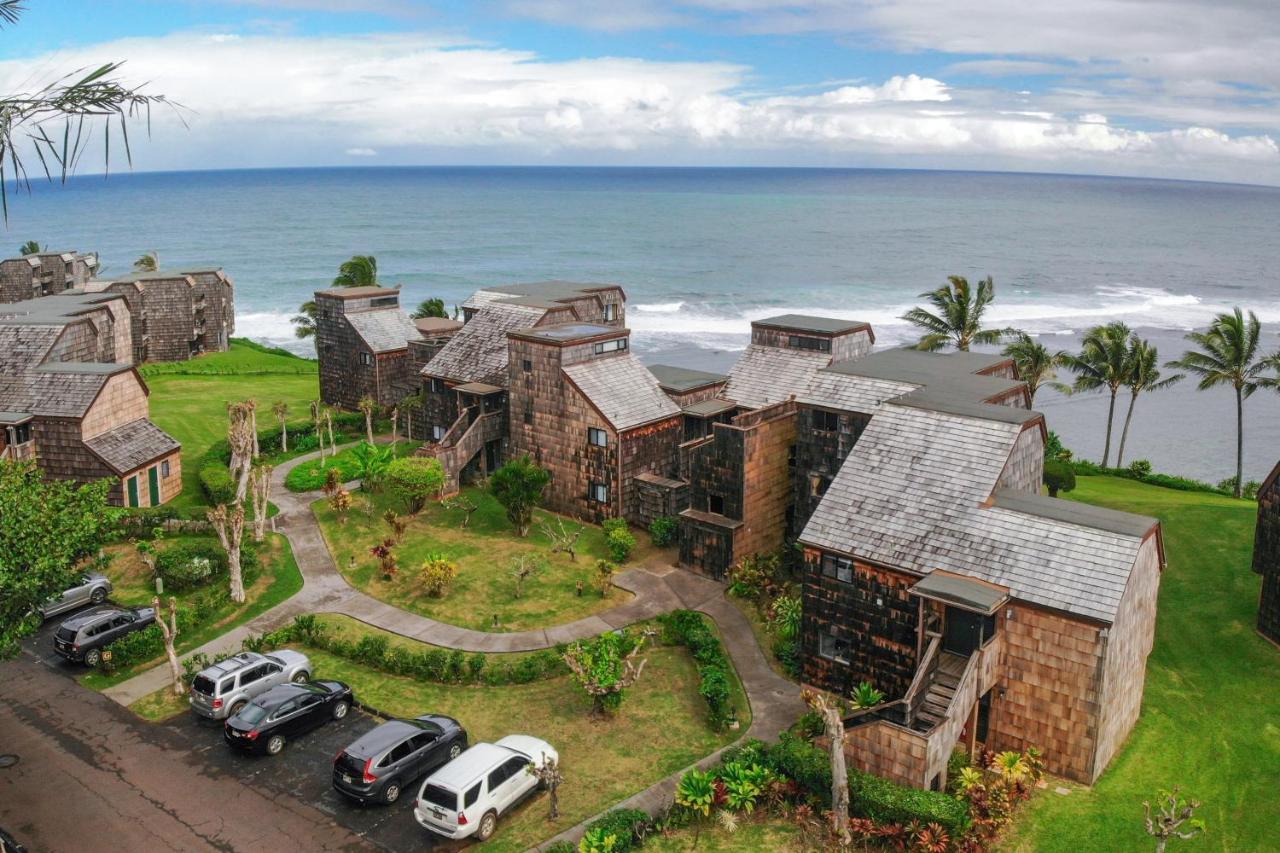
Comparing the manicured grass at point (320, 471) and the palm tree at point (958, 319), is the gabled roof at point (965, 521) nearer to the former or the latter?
the palm tree at point (958, 319)

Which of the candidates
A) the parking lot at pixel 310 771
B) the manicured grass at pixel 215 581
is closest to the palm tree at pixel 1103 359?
the parking lot at pixel 310 771

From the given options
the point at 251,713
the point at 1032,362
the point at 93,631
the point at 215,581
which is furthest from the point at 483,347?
the point at 1032,362

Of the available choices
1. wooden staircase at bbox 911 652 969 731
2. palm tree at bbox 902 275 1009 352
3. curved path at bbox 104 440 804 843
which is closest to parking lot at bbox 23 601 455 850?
curved path at bbox 104 440 804 843

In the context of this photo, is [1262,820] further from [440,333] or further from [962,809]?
[440,333]

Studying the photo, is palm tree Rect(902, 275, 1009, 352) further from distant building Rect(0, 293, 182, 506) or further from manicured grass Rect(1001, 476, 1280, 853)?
distant building Rect(0, 293, 182, 506)

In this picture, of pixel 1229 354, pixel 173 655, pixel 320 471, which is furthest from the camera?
pixel 320 471

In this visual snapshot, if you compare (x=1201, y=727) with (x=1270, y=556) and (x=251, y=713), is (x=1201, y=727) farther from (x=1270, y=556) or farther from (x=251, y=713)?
(x=251, y=713)

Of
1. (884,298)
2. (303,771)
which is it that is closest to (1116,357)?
(303,771)
